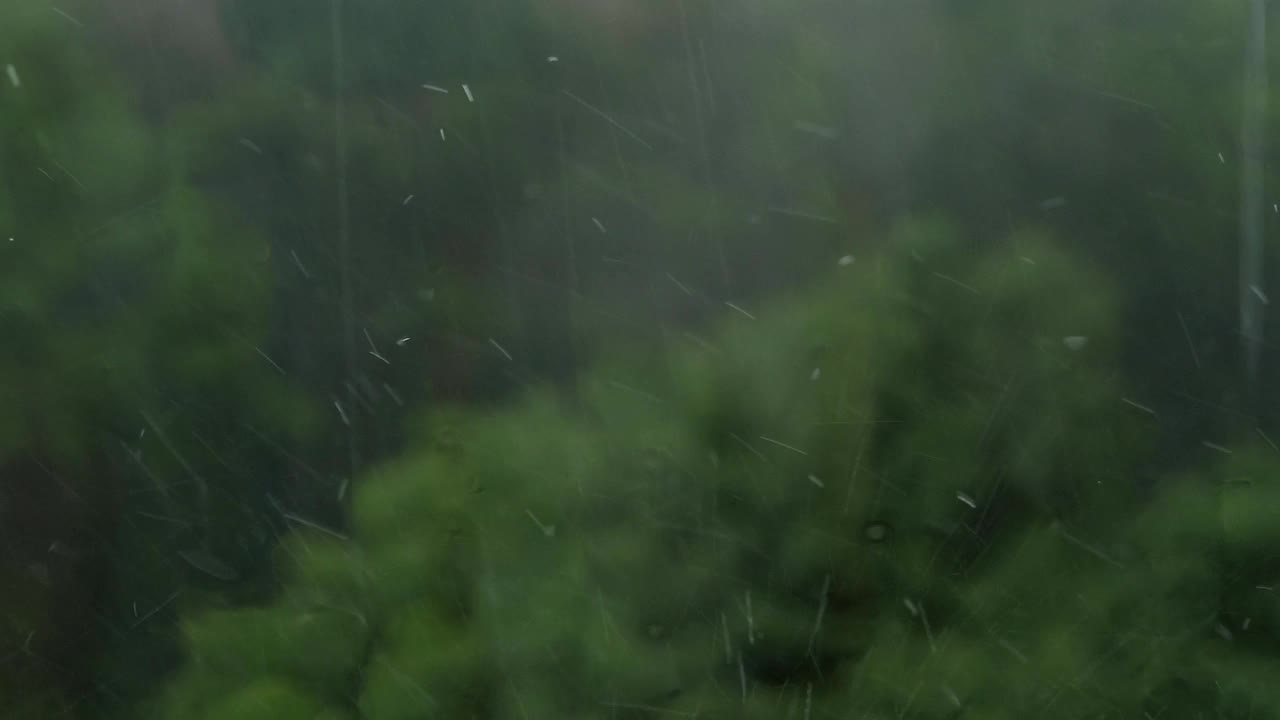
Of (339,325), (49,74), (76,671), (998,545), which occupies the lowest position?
(76,671)

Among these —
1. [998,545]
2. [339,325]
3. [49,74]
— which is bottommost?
[998,545]

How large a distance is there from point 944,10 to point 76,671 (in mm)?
1023

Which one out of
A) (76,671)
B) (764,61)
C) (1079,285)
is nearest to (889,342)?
(1079,285)

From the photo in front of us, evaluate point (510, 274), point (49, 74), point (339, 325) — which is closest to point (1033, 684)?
point (510, 274)

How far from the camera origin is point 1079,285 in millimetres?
1195

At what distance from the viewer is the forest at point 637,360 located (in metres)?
1.18

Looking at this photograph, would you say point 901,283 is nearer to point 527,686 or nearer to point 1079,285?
point 1079,285

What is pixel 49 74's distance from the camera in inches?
47.4

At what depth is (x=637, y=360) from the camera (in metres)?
1.21

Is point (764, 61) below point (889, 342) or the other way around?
the other way around

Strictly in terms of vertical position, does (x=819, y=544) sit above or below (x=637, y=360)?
below

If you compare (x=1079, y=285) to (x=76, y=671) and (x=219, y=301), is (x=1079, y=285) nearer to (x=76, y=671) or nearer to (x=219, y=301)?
(x=219, y=301)

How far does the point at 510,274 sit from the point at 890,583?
18.0 inches

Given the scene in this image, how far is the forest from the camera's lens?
1.18 meters
